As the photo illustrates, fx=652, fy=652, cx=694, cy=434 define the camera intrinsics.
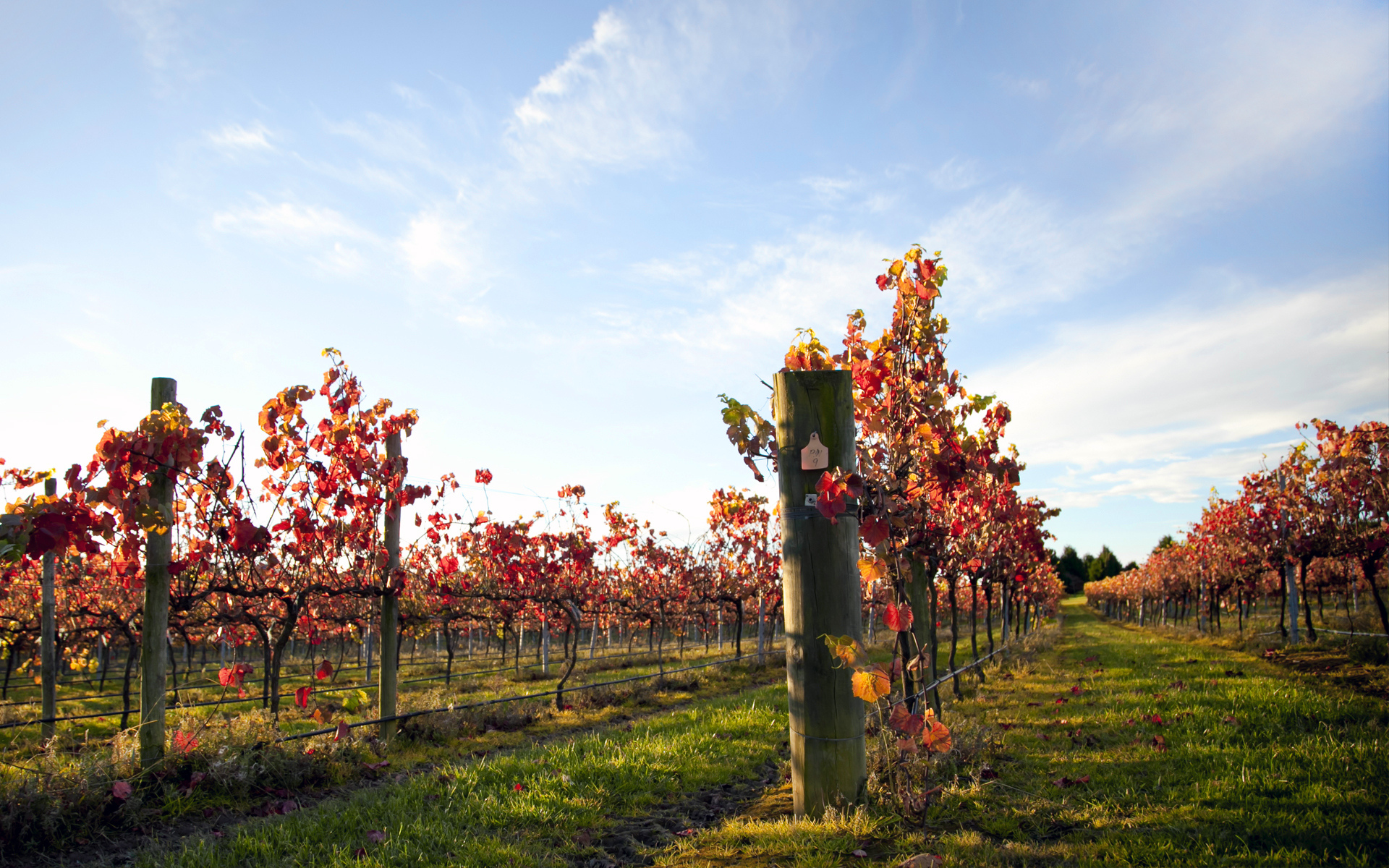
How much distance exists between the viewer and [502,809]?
439 centimetres

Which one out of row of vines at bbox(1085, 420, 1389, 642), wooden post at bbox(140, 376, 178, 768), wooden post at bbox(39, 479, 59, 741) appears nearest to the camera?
wooden post at bbox(140, 376, 178, 768)

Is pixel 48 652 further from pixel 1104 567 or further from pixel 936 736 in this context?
pixel 1104 567

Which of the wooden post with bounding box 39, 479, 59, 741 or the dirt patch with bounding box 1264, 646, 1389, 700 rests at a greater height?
the wooden post with bounding box 39, 479, 59, 741

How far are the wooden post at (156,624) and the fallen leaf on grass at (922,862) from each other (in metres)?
5.97

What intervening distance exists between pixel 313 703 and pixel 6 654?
7.47 meters

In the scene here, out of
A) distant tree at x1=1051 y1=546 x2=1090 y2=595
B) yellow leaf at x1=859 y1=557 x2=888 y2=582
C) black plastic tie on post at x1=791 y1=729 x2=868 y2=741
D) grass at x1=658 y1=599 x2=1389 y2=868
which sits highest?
yellow leaf at x1=859 y1=557 x2=888 y2=582

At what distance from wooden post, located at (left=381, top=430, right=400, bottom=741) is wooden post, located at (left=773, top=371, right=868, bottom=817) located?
18.3ft

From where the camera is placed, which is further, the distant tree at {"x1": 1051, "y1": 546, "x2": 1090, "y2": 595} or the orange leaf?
the distant tree at {"x1": 1051, "y1": 546, "x2": 1090, "y2": 595}

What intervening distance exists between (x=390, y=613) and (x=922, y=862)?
6.64 meters

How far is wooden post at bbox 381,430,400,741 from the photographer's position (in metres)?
7.54

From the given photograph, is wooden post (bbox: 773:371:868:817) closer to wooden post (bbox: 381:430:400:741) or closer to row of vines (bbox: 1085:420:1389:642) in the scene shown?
wooden post (bbox: 381:430:400:741)

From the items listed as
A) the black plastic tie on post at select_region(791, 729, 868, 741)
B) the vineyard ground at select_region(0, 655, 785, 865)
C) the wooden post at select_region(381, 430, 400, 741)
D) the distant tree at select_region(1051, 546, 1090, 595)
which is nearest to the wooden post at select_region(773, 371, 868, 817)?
the black plastic tie on post at select_region(791, 729, 868, 741)

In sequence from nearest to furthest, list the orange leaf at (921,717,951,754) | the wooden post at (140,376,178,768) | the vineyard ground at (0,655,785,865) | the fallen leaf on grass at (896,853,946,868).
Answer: the fallen leaf on grass at (896,853,946,868) → the orange leaf at (921,717,951,754) → the vineyard ground at (0,655,785,865) → the wooden post at (140,376,178,768)

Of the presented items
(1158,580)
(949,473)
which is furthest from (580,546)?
(1158,580)
